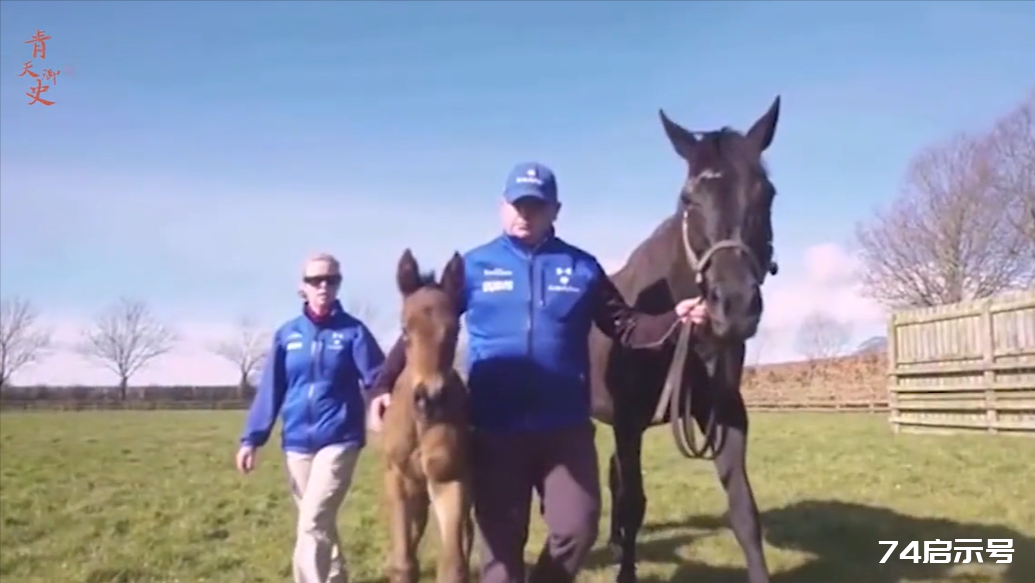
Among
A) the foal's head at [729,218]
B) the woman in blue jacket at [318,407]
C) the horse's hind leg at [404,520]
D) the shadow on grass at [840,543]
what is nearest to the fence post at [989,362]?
the shadow on grass at [840,543]

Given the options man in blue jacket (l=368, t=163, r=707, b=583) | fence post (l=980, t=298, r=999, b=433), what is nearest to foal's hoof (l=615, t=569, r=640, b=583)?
man in blue jacket (l=368, t=163, r=707, b=583)

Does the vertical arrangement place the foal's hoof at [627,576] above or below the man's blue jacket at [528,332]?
below

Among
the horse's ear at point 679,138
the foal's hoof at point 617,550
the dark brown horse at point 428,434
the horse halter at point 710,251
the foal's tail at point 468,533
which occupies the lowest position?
the foal's hoof at point 617,550

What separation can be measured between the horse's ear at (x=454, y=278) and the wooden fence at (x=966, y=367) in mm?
11313

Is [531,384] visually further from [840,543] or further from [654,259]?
[840,543]

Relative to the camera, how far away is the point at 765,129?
517cm

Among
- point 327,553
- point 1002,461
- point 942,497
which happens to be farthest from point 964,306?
point 327,553

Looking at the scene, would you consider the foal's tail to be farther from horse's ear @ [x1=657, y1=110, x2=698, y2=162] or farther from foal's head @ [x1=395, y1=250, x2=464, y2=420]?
horse's ear @ [x1=657, y1=110, x2=698, y2=162]

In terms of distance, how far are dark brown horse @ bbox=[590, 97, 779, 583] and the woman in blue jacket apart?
1.48m

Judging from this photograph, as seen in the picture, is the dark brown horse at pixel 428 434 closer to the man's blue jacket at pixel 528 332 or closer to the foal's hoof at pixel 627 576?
the man's blue jacket at pixel 528 332

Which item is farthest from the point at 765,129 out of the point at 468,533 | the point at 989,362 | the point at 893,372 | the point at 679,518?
the point at 893,372

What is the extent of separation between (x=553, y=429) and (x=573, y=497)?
0.96ft

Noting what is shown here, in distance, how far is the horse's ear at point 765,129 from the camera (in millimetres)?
5113

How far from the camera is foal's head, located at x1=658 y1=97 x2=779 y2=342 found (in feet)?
14.4
